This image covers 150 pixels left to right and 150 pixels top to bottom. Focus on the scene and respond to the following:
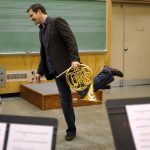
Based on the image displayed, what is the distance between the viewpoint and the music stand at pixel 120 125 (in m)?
1.14

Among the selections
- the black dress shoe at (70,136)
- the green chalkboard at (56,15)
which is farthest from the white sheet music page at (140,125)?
the green chalkboard at (56,15)

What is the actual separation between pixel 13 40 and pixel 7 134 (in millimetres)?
4764

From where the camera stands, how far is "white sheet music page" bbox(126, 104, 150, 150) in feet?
3.67

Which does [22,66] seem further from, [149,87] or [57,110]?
[149,87]

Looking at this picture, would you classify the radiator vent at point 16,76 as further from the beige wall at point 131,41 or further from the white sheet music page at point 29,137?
the white sheet music page at point 29,137

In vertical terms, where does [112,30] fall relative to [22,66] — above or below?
above

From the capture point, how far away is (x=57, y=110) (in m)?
4.84

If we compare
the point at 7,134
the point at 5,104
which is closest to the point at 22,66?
the point at 5,104

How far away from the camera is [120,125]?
115 centimetres

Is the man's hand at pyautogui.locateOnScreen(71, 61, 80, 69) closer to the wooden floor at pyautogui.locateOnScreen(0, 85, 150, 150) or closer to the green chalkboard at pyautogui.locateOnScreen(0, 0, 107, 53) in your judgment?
the wooden floor at pyautogui.locateOnScreen(0, 85, 150, 150)

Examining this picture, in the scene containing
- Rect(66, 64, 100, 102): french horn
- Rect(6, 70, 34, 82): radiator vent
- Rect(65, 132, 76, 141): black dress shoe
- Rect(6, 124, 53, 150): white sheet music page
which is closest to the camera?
Rect(6, 124, 53, 150): white sheet music page

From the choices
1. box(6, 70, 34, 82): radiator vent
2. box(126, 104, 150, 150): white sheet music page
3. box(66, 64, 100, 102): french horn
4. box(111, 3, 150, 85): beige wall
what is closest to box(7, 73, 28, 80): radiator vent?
box(6, 70, 34, 82): radiator vent

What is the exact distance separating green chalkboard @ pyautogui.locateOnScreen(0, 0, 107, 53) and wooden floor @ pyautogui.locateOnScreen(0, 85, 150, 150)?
966mm

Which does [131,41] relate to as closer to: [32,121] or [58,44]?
[58,44]
